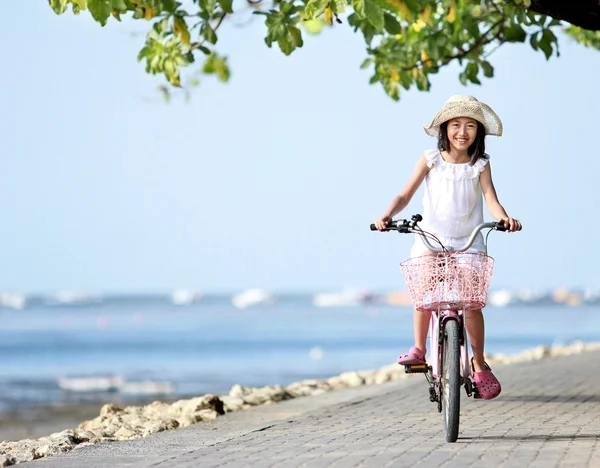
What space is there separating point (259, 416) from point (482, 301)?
128 inches

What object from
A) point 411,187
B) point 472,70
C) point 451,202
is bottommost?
point 451,202

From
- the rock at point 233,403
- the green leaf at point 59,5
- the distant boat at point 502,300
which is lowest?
the rock at point 233,403

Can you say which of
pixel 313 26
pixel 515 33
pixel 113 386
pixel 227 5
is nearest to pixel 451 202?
pixel 313 26

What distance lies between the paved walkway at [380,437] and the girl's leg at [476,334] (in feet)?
1.56

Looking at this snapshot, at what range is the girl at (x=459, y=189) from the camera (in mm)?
6797

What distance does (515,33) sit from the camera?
959cm

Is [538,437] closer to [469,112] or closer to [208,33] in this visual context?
[469,112]

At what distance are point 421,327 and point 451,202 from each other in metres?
0.81

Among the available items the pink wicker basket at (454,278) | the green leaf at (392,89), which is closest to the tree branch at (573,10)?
the pink wicker basket at (454,278)

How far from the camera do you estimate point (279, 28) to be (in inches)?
324

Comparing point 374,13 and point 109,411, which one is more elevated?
point 374,13

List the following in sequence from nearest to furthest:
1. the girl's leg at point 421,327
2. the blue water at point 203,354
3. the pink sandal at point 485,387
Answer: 1. the pink sandal at point 485,387
2. the girl's leg at point 421,327
3. the blue water at point 203,354

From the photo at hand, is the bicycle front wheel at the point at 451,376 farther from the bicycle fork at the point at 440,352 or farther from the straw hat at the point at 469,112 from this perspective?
the straw hat at the point at 469,112

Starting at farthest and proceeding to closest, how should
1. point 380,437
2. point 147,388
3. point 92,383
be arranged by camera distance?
point 92,383
point 147,388
point 380,437
